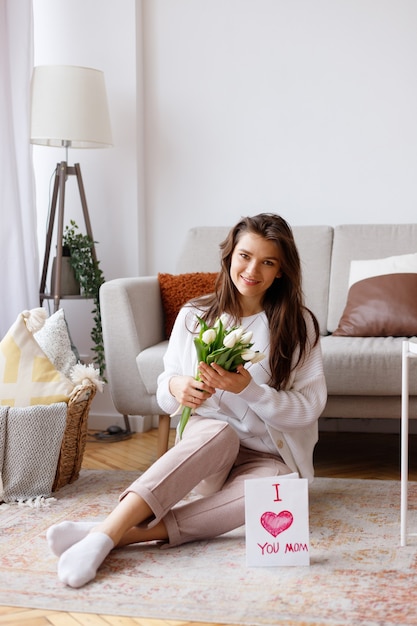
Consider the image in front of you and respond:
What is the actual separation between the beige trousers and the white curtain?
1.46 meters

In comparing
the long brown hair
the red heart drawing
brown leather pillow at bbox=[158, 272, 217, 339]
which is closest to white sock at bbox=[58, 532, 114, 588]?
the red heart drawing

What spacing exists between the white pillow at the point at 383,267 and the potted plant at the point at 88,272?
987mm

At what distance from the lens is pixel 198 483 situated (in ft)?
6.72

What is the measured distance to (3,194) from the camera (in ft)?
10.9

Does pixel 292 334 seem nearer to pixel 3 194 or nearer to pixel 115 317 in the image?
pixel 115 317

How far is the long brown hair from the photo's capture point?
216cm

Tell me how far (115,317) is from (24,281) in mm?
606

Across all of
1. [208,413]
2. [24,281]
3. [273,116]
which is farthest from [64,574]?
[273,116]

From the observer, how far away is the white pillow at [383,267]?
3.08 m

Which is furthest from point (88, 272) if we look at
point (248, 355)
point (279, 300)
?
point (248, 355)

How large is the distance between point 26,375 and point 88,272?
35.5 inches

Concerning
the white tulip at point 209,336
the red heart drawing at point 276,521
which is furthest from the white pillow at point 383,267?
the red heart drawing at point 276,521

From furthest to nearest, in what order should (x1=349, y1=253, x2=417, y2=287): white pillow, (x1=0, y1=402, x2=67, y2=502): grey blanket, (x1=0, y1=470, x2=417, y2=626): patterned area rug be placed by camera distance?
1. (x1=349, y1=253, x2=417, y2=287): white pillow
2. (x1=0, y1=402, x2=67, y2=502): grey blanket
3. (x1=0, y1=470, x2=417, y2=626): patterned area rug

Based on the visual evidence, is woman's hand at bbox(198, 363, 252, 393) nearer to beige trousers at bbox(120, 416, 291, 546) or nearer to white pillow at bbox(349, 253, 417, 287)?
beige trousers at bbox(120, 416, 291, 546)
